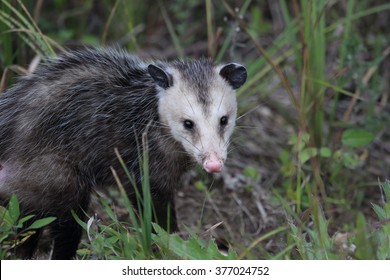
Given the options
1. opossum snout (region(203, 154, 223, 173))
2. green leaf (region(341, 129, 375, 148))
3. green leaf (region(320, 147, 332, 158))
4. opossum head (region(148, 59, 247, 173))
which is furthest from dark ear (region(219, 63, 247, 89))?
green leaf (region(341, 129, 375, 148))

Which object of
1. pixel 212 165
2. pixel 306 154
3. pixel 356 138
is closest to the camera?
pixel 212 165

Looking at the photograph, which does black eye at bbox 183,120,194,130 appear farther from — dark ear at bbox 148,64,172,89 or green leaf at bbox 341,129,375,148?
green leaf at bbox 341,129,375,148

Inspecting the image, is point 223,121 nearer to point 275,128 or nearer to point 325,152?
point 325,152

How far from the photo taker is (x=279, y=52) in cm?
430

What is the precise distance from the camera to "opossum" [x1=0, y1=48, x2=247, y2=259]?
8.80 feet

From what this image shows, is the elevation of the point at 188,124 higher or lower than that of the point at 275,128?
higher

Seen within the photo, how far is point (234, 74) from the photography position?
2797mm

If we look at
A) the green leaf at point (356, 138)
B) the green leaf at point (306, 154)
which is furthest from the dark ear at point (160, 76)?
the green leaf at point (356, 138)

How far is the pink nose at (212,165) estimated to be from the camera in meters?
2.42

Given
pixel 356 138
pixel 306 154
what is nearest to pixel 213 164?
pixel 306 154

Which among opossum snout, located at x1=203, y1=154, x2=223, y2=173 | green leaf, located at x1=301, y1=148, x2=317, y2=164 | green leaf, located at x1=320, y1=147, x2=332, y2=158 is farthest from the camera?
green leaf, located at x1=320, y1=147, x2=332, y2=158

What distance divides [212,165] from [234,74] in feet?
1.68

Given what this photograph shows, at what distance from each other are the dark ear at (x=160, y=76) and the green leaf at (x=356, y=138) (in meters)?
1.08

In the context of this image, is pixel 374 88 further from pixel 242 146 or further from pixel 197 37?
pixel 197 37
